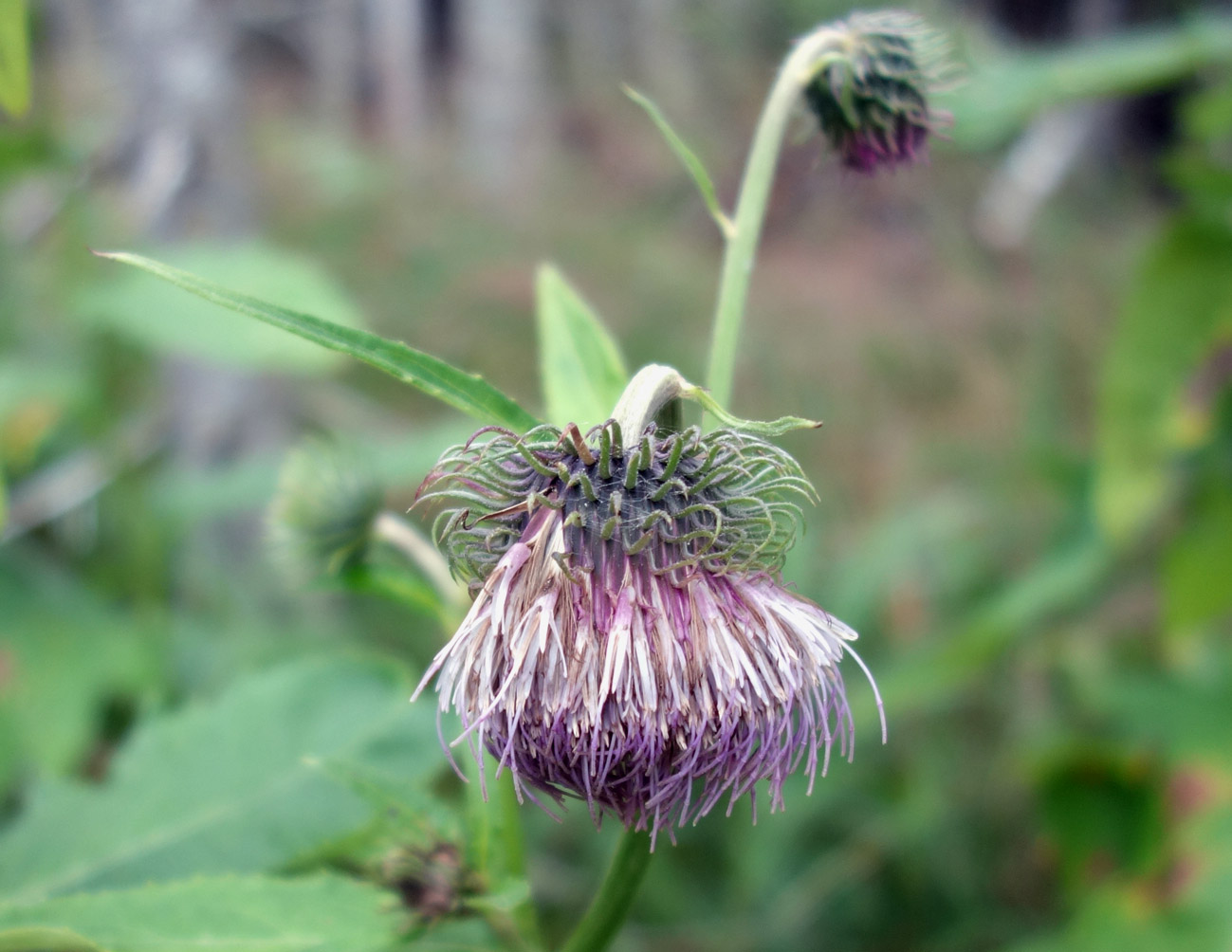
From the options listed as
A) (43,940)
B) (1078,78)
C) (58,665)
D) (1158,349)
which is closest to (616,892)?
(43,940)

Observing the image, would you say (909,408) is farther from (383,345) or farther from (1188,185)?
(383,345)

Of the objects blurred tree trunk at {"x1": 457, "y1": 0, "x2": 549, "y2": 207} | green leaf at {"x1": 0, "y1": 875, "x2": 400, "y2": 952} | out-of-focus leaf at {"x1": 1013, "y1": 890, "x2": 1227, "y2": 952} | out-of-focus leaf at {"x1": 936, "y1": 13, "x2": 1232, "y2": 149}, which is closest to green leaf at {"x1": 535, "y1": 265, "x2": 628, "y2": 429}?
green leaf at {"x1": 0, "y1": 875, "x2": 400, "y2": 952}

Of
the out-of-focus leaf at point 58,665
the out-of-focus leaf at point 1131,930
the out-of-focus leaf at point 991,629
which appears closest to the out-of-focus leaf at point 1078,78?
the out-of-focus leaf at point 991,629

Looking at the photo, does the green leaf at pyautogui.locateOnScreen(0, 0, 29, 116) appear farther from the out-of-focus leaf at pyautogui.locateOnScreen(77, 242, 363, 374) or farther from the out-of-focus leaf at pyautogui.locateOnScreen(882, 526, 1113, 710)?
the out-of-focus leaf at pyautogui.locateOnScreen(882, 526, 1113, 710)

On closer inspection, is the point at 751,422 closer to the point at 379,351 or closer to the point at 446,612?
the point at 379,351

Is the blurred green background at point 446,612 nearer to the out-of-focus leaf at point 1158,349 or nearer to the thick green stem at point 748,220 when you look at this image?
the out-of-focus leaf at point 1158,349

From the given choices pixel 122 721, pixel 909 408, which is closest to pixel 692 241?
pixel 909 408
